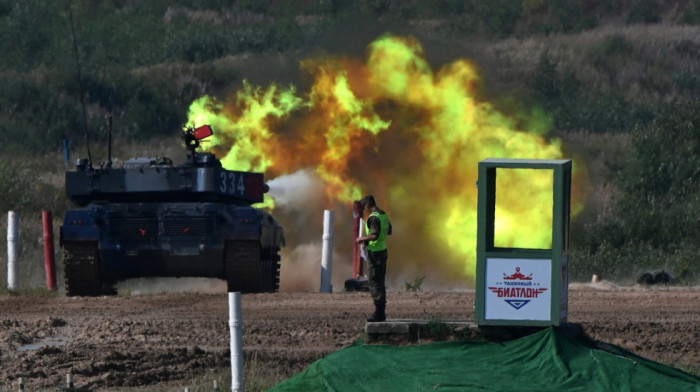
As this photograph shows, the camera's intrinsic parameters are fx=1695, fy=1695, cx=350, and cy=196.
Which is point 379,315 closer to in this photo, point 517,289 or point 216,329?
point 517,289

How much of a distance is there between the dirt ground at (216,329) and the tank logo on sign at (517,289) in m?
1.25

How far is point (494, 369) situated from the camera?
→ 14.2m

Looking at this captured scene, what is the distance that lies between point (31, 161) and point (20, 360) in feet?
83.5

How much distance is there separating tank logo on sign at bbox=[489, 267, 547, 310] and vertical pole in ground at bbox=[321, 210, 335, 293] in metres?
8.56

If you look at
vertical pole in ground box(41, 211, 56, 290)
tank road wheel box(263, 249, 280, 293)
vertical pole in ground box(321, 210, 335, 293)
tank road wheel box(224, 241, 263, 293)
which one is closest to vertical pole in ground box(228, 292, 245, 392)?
tank road wheel box(224, 241, 263, 293)

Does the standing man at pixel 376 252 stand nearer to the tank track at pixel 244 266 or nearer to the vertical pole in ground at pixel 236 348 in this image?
the vertical pole in ground at pixel 236 348

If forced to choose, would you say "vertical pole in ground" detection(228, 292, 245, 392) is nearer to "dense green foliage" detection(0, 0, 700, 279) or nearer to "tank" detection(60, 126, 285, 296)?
"tank" detection(60, 126, 285, 296)

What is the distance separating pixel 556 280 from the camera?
1502 cm

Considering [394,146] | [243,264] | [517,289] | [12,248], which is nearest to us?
[517,289]

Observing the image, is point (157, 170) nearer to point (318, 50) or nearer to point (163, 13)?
point (318, 50)

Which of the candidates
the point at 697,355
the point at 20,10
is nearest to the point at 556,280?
the point at 697,355

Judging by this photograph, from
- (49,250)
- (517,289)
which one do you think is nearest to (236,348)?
(517,289)

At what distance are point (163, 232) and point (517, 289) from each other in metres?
9.33

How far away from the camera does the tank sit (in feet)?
77.0
